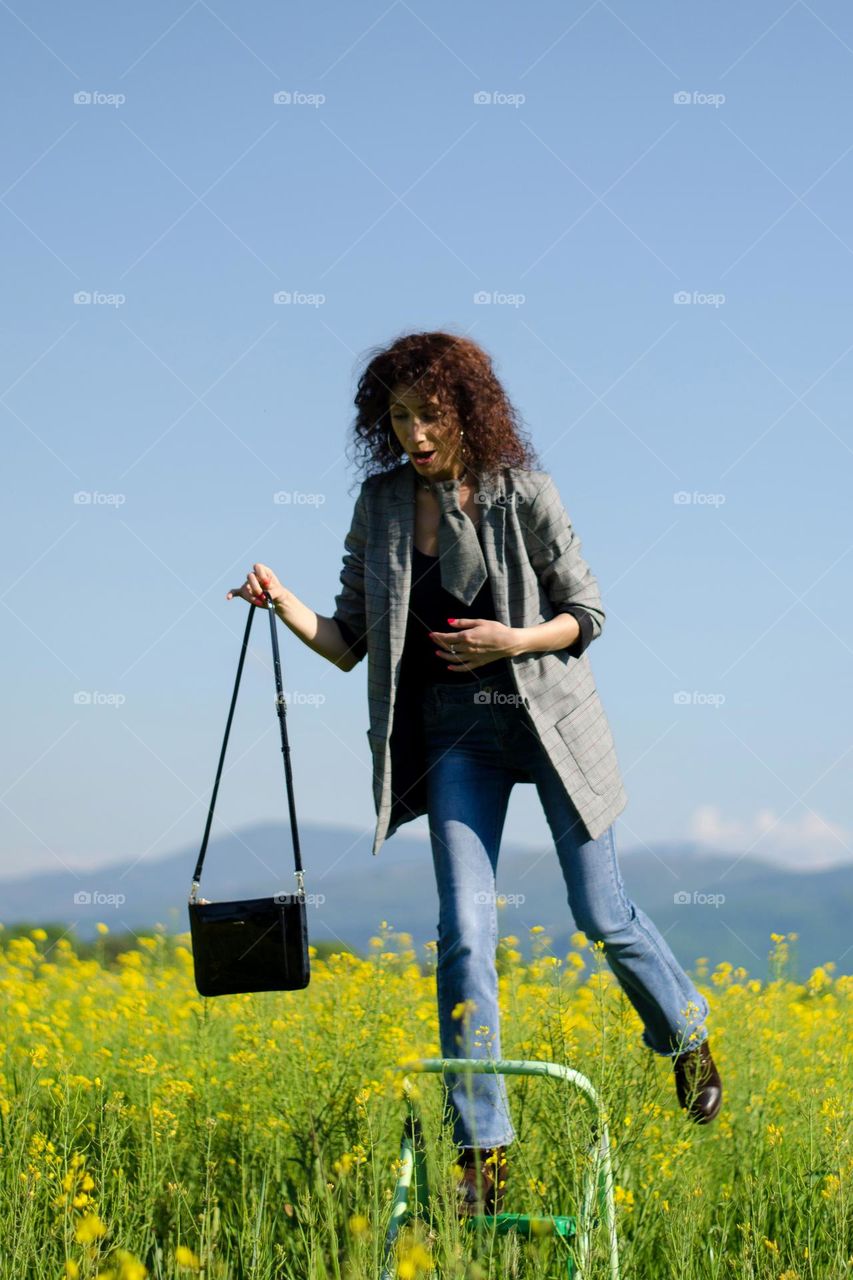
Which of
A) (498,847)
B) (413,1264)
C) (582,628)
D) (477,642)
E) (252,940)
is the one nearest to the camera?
(413,1264)

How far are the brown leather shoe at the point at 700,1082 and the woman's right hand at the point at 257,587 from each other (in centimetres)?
169

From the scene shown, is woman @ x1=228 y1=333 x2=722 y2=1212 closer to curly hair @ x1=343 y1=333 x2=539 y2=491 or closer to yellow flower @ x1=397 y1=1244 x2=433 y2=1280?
curly hair @ x1=343 y1=333 x2=539 y2=491

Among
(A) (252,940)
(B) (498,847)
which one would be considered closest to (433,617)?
(B) (498,847)

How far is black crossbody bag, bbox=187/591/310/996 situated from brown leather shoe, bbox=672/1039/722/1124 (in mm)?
1153

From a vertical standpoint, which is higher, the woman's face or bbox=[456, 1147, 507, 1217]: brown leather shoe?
the woman's face

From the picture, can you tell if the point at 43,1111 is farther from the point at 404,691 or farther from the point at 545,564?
the point at 545,564

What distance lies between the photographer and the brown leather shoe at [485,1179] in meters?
3.12

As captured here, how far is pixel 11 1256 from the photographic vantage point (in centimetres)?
287

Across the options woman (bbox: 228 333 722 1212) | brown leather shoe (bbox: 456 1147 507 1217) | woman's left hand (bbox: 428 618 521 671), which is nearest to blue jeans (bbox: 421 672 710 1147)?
woman (bbox: 228 333 722 1212)

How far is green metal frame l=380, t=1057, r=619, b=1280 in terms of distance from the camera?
2.62 metres

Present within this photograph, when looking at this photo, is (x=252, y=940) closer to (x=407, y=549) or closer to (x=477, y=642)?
(x=477, y=642)

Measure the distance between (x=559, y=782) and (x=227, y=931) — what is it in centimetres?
97

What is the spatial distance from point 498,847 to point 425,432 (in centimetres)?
115

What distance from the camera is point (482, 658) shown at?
362 cm
